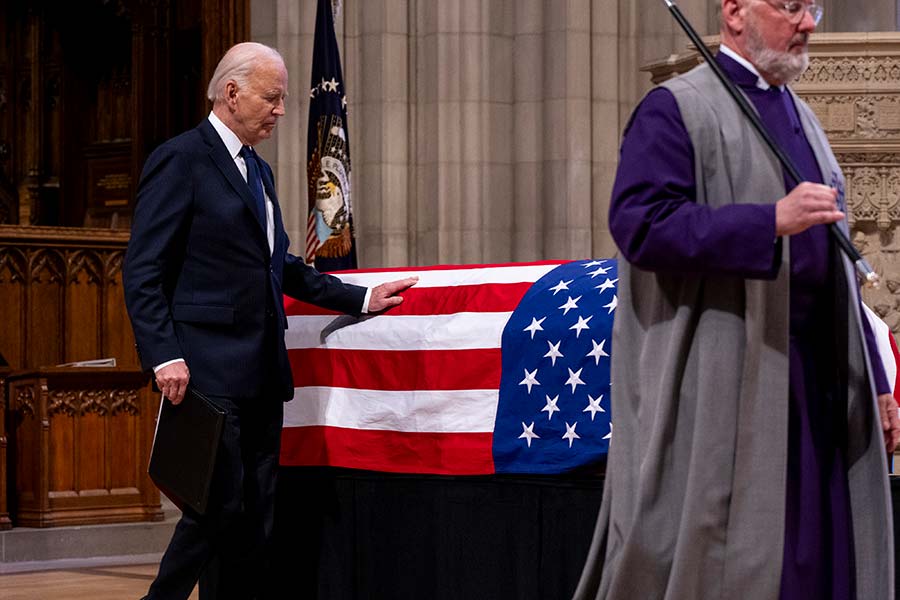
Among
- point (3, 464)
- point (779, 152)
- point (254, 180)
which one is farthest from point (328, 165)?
point (779, 152)

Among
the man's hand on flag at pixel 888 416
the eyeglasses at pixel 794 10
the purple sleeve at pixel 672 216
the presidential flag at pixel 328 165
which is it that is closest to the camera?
the purple sleeve at pixel 672 216

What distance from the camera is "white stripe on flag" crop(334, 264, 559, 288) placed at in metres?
4.51

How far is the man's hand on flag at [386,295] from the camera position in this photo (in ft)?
15.2

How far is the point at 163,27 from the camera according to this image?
44.2 feet

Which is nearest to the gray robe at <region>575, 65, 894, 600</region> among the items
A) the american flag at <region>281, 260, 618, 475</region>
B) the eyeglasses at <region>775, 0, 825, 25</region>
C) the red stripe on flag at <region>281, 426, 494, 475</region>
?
the eyeglasses at <region>775, 0, 825, 25</region>

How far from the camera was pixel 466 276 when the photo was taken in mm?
4605

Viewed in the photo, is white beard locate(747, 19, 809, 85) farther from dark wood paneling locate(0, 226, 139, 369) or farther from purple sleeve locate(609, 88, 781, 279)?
dark wood paneling locate(0, 226, 139, 369)

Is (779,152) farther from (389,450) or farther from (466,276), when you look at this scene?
(389,450)

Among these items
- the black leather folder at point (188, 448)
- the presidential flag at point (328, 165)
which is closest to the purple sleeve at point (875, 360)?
the black leather folder at point (188, 448)

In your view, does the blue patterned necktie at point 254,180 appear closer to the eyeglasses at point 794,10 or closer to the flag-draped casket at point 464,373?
the flag-draped casket at point 464,373

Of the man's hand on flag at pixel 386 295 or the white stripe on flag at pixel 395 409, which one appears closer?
the white stripe on flag at pixel 395 409

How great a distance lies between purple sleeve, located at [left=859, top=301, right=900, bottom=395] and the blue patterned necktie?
1.88 meters

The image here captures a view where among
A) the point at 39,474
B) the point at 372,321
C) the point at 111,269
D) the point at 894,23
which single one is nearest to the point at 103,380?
the point at 39,474

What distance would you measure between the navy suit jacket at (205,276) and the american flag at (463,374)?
367mm
